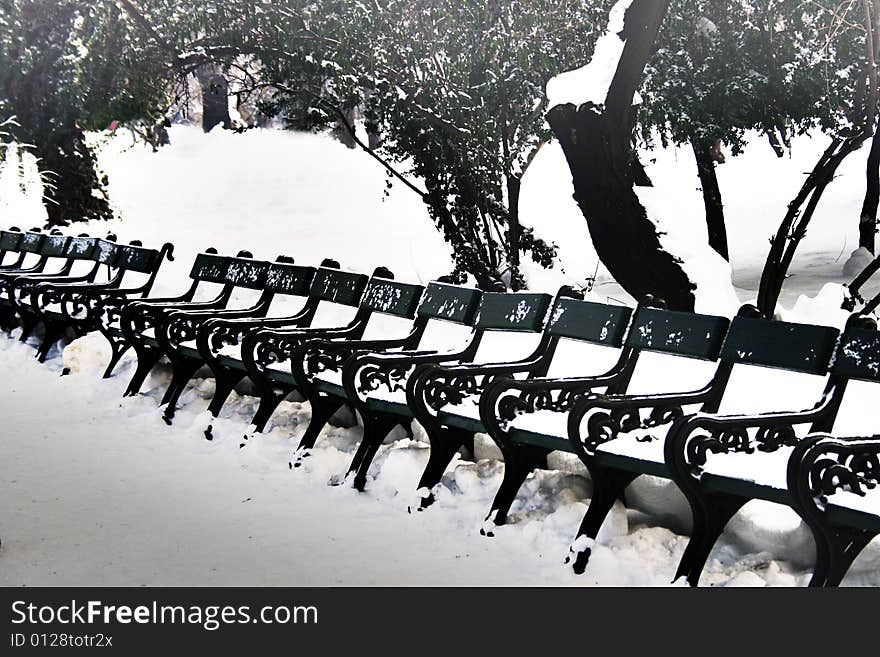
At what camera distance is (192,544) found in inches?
195

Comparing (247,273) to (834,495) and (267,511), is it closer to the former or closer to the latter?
(267,511)

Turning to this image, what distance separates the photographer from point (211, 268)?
9000 millimetres

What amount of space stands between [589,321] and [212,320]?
2700 mm

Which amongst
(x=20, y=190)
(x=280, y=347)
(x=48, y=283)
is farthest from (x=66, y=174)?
(x=280, y=347)

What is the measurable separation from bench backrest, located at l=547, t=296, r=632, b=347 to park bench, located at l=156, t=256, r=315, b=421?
2314 mm

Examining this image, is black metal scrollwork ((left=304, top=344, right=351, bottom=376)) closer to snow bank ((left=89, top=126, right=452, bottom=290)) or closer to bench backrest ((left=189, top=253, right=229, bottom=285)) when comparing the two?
bench backrest ((left=189, top=253, right=229, bottom=285))

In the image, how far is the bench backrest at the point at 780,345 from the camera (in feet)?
14.9

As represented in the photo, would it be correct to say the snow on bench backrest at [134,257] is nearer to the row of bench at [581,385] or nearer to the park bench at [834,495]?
the row of bench at [581,385]

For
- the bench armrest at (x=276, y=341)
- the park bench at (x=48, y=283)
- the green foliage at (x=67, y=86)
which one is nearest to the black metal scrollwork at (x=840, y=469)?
the bench armrest at (x=276, y=341)

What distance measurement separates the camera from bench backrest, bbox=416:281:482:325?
6.38 metres

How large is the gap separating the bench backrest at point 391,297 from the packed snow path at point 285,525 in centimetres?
76

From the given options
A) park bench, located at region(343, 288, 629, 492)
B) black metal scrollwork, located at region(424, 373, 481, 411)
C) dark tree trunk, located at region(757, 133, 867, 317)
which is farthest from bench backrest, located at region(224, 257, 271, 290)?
dark tree trunk, located at region(757, 133, 867, 317)

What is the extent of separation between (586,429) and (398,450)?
1.26 meters

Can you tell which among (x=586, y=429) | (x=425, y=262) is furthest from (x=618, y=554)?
(x=425, y=262)
